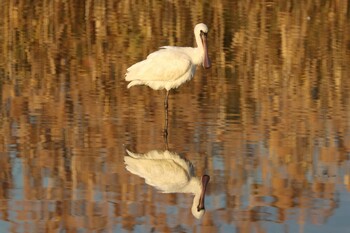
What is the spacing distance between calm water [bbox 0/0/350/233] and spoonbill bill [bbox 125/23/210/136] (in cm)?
28

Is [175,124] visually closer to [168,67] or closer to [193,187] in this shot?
[168,67]

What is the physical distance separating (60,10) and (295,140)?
30.3 ft

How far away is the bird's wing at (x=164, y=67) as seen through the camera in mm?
11328

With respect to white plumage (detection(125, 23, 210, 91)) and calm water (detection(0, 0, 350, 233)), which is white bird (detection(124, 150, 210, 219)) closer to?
calm water (detection(0, 0, 350, 233))

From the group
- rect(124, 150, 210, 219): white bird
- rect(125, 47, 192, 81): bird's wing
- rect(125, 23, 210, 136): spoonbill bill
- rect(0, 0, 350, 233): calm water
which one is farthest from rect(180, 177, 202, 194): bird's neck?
rect(125, 47, 192, 81): bird's wing

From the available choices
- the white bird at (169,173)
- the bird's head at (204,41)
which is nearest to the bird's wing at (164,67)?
the bird's head at (204,41)

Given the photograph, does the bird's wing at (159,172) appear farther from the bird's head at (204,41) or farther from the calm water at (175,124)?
the bird's head at (204,41)

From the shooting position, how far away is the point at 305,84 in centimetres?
1298

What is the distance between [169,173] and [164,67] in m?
2.64

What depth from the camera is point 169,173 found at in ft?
29.1

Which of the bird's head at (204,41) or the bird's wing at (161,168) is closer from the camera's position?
the bird's wing at (161,168)

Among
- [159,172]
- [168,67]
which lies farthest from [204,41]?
[159,172]

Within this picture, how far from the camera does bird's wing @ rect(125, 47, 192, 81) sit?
11328 millimetres

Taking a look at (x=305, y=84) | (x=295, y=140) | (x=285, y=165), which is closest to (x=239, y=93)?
(x=305, y=84)
